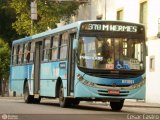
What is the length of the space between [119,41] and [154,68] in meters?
11.8

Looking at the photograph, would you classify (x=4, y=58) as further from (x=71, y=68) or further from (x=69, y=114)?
(x=69, y=114)

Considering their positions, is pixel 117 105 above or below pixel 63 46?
below

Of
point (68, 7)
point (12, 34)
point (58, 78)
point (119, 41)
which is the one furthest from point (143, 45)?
point (12, 34)

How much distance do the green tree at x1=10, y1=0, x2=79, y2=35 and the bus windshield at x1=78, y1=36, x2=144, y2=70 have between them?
23382mm

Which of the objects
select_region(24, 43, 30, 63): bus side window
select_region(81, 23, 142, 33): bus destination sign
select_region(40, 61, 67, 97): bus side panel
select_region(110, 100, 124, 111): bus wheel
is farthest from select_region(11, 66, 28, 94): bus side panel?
select_region(81, 23, 142, 33): bus destination sign

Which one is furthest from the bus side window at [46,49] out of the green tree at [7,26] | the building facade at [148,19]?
the green tree at [7,26]

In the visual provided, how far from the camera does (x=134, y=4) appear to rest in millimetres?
36688

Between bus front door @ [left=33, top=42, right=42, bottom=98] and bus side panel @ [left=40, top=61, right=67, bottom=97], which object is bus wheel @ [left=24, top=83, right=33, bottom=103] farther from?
bus side panel @ [left=40, top=61, right=67, bottom=97]

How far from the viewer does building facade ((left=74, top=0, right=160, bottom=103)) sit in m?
33.1

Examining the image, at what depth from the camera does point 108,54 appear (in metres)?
21.8

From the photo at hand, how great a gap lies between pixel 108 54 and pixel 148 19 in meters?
13.1

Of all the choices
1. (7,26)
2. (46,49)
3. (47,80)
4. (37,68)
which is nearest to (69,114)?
(47,80)

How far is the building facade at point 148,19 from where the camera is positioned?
109ft

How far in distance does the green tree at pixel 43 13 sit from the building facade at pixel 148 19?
502 cm
